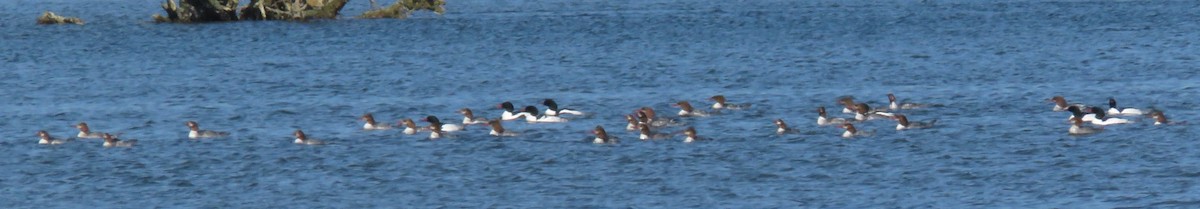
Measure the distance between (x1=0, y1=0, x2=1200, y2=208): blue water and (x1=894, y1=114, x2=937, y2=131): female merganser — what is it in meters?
0.23

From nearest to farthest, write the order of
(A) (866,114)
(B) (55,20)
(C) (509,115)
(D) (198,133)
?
(D) (198,133) → (A) (866,114) → (C) (509,115) → (B) (55,20)

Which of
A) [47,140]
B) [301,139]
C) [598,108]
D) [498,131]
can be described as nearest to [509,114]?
[498,131]

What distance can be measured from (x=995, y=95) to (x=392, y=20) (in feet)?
148

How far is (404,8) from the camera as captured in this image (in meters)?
87.8

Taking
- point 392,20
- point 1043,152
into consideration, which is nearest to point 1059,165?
point 1043,152

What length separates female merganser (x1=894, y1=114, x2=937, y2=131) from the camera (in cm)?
3625

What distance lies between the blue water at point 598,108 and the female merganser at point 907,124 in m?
0.23

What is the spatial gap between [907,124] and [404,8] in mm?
53041

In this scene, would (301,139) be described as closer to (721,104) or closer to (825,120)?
(825,120)

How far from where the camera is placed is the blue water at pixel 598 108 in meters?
28.9

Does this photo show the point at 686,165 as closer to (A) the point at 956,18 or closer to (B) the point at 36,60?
(B) the point at 36,60

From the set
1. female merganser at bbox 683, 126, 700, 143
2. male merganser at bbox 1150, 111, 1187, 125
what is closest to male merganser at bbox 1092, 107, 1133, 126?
male merganser at bbox 1150, 111, 1187, 125

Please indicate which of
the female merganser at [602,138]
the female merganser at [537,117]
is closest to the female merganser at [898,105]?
the female merganser at [537,117]

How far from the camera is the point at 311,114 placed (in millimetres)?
42969
